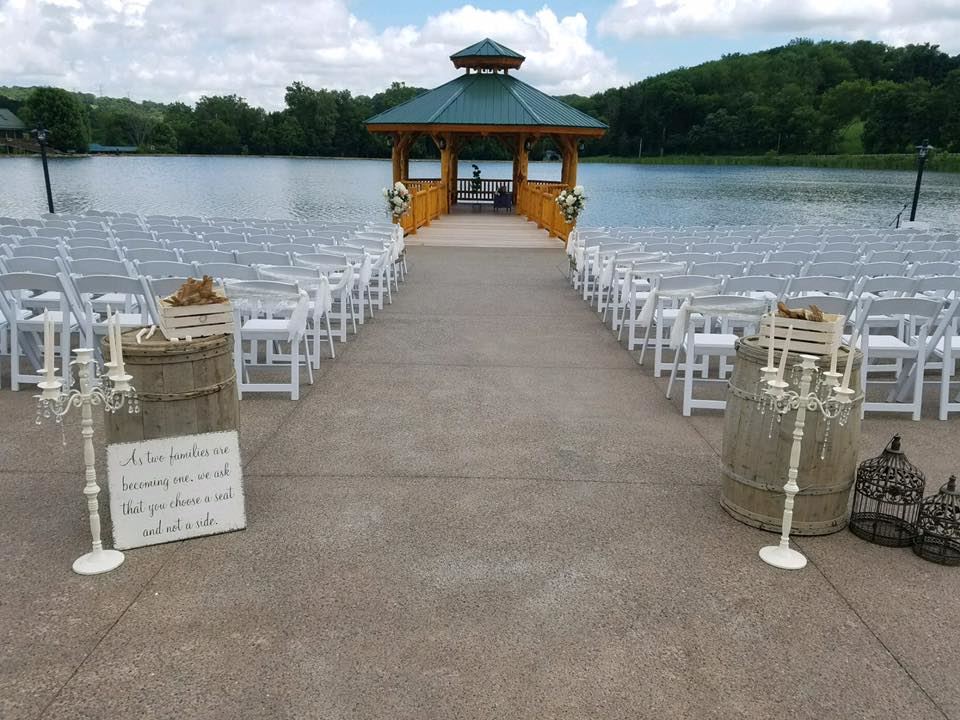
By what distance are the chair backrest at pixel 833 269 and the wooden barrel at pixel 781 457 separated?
458 centimetres

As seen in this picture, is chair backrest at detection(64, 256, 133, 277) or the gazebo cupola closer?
chair backrest at detection(64, 256, 133, 277)

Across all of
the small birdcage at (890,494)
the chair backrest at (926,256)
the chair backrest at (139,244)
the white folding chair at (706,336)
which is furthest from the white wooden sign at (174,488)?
the chair backrest at (926,256)

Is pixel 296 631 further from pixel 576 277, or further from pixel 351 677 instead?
pixel 576 277

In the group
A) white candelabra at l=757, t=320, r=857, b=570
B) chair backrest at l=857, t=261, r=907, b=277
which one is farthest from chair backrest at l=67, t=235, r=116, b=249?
chair backrest at l=857, t=261, r=907, b=277

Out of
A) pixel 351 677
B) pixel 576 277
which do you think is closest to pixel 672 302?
pixel 576 277

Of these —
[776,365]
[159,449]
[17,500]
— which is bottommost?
[17,500]

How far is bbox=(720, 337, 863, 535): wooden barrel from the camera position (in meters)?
3.82

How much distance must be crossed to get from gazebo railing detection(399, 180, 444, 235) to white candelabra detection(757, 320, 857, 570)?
1311 cm

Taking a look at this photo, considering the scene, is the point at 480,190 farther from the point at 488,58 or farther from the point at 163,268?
the point at 163,268

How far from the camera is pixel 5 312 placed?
6.21 meters

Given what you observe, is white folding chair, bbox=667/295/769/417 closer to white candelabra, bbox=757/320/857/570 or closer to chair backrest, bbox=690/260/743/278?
chair backrest, bbox=690/260/743/278

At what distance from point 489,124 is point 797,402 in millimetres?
20025

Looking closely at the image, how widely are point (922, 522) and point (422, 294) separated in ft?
26.3

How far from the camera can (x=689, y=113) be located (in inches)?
3684
